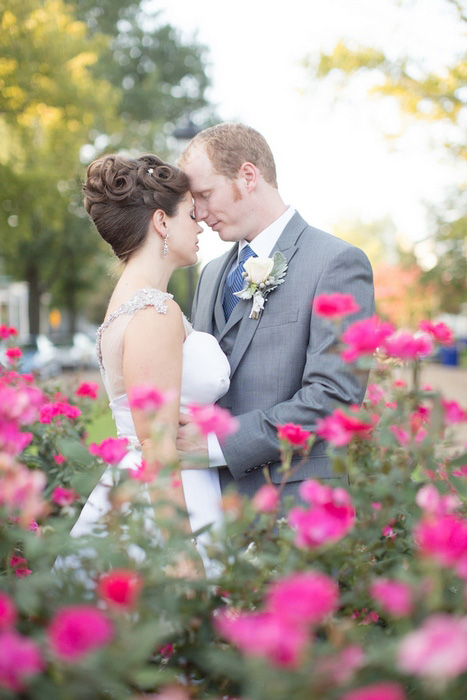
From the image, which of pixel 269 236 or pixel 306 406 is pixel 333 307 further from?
pixel 269 236

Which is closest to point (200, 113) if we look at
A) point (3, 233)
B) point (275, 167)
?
point (3, 233)

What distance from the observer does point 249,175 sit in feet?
11.4

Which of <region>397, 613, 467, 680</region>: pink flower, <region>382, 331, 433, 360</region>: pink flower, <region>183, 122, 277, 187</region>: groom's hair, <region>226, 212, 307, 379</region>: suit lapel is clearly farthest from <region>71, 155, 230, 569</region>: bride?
<region>397, 613, 467, 680</region>: pink flower

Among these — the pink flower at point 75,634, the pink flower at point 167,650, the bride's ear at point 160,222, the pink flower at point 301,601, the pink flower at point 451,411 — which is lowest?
the pink flower at point 167,650

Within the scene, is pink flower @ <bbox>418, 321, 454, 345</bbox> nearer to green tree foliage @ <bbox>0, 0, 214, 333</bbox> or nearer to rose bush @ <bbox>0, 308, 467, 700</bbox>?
rose bush @ <bbox>0, 308, 467, 700</bbox>

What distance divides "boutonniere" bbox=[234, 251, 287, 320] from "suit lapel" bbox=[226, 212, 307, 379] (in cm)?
4

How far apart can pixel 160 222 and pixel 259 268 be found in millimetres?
471

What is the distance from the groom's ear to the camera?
3.46 m

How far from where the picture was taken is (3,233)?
16.9m

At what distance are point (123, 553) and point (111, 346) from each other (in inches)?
58.4

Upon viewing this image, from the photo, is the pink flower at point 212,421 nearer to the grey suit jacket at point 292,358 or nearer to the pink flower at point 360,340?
the pink flower at point 360,340

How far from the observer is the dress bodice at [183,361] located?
9.37 ft

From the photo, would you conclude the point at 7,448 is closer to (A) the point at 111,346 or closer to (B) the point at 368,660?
(B) the point at 368,660

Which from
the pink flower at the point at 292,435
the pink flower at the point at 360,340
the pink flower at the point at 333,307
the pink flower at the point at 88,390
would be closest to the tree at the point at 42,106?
the pink flower at the point at 88,390
